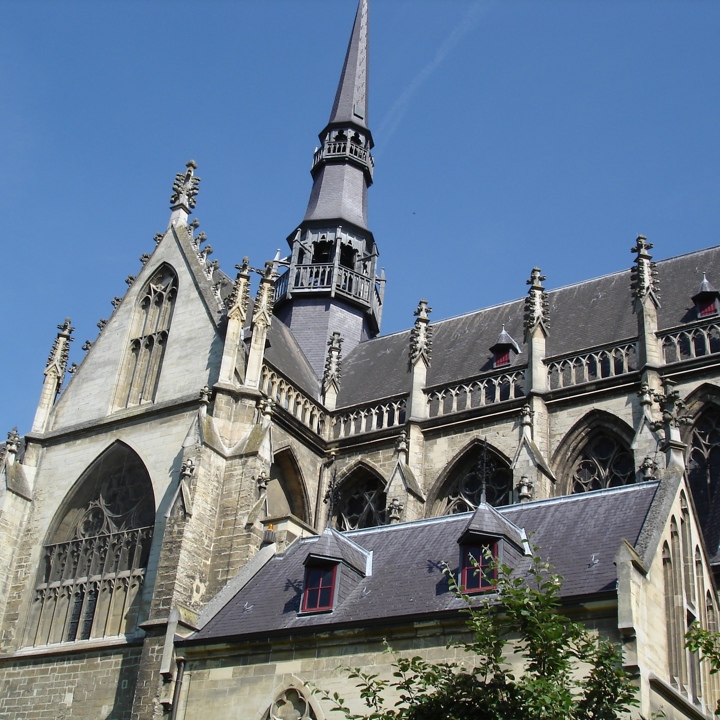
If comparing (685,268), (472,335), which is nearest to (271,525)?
(472,335)

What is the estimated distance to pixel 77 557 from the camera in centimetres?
1855

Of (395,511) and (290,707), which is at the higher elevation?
(395,511)

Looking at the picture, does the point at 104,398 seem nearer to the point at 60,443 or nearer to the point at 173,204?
the point at 60,443

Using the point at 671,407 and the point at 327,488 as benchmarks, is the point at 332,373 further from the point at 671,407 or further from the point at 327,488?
the point at 671,407

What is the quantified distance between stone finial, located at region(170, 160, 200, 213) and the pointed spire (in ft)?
29.6

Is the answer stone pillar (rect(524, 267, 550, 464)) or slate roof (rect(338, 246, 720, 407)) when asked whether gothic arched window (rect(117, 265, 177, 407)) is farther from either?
stone pillar (rect(524, 267, 550, 464))

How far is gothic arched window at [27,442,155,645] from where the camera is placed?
17.5 m

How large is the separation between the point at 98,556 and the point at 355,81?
62.9ft

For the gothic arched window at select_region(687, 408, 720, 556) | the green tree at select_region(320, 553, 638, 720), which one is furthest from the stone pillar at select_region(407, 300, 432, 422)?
the green tree at select_region(320, 553, 638, 720)

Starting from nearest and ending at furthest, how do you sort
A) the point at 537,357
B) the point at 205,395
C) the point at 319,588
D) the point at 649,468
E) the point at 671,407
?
the point at 319,588, the point at 671,407, the point at 649,468, the point at 205,395, the point at 537,357

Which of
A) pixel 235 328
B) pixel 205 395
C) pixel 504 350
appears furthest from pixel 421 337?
pixel 205 395

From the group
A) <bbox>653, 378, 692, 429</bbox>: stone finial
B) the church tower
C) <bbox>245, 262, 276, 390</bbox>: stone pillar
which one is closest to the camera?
<bbox>653, 378, 692, 429</bbox>: stone finial

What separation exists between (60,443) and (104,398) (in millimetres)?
1213

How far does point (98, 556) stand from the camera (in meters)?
18.2
